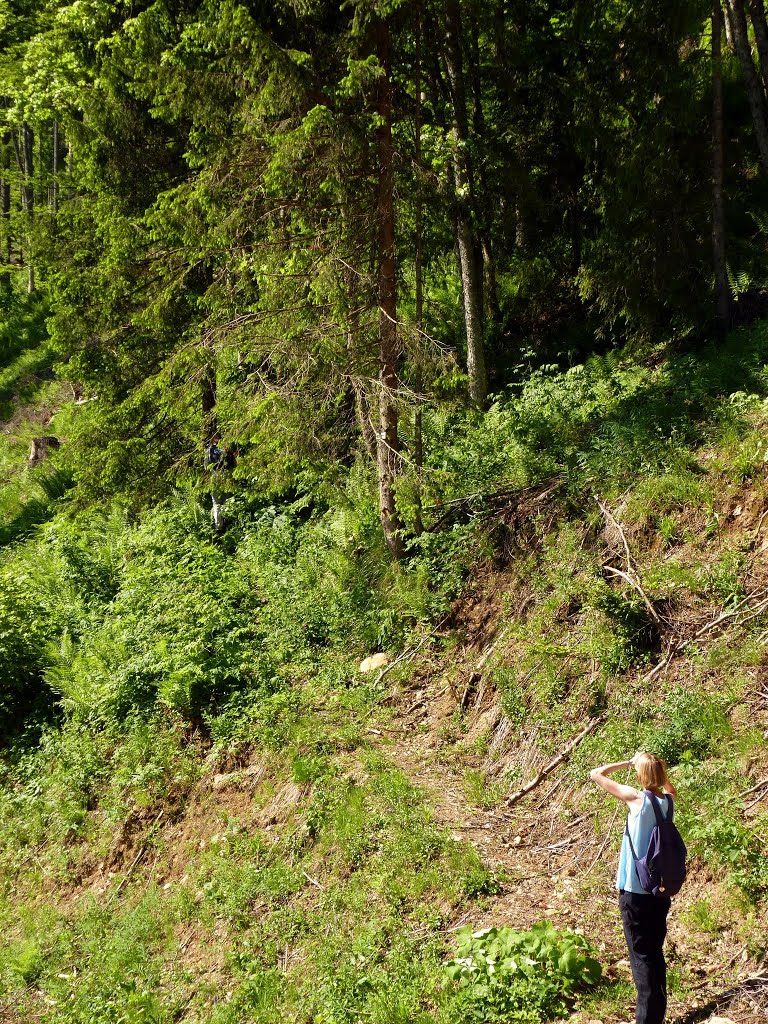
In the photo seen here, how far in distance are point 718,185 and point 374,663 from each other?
8.36m

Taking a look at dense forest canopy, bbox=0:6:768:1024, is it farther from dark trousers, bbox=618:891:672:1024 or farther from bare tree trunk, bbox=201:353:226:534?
dark trousers, bbox=618:891:672:1024

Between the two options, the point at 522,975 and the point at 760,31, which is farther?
the point at 760,31

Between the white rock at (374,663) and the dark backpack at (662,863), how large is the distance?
6050 millimetres

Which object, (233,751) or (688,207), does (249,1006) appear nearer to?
(233,751)

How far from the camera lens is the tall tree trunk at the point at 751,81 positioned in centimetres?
1146

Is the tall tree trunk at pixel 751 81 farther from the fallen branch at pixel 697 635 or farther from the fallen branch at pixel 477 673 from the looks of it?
the fallen branch at pixel 477 673

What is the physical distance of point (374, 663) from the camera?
33.9ft

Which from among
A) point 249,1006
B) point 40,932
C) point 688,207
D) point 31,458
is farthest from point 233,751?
point 31,458

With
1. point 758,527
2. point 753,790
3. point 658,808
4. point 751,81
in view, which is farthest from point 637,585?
point 751,81

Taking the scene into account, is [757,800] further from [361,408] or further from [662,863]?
[361,408]

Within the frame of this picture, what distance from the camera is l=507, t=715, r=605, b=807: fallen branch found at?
744 centimetres

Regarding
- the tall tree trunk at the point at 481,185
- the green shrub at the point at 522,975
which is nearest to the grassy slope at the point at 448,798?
the green shrub at the point at 522,975

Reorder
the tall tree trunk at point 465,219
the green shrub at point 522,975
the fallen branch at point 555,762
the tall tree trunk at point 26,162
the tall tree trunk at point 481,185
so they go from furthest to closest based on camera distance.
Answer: the tall tree trunk at point 26,162, the tall tree trunk at point 481,185, the tall tree trunk at point 465,219, the fallen branch at point 555,762, the green shrub at point 522,975

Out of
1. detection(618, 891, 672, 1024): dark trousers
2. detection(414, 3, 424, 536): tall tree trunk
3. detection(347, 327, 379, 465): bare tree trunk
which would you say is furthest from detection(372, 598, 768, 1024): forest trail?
detection(347, 327, 379, 465): bare tree trunk
